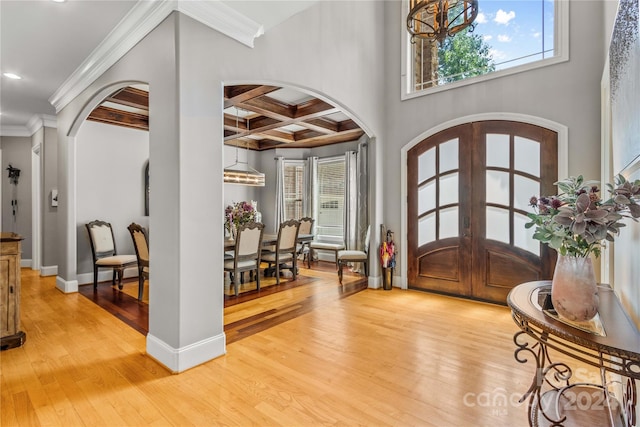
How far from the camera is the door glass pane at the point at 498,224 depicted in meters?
3.95

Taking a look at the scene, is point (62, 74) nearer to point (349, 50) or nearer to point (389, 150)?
point (349, 50)

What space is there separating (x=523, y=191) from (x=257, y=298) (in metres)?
3.68

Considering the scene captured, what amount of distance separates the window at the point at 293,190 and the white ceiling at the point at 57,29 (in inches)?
178

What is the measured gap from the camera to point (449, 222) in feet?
14.4

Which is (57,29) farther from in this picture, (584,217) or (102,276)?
(584,217)

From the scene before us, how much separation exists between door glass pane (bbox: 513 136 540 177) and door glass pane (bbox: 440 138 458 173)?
698mm

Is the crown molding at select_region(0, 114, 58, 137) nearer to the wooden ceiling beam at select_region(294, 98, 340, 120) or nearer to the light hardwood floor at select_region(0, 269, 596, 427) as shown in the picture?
the light hardwood floor at select_region(0, 269, 596, 427)

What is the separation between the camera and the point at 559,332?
120 centimetres

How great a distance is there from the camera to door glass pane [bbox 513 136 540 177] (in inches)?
147

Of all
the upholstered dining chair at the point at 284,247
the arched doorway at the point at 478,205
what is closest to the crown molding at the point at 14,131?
the upholstered dining chair at the point at 284,247

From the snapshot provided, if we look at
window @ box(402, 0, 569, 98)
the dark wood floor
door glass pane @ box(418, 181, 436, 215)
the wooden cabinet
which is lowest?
the dark wood floor

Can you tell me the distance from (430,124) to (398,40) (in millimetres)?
1496

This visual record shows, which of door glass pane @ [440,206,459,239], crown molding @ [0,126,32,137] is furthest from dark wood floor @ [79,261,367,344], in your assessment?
crown molding @ [0,126,32,137]

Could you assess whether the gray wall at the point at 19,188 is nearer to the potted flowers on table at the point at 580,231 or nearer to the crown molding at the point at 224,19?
the crown molding at the point at 224,19
